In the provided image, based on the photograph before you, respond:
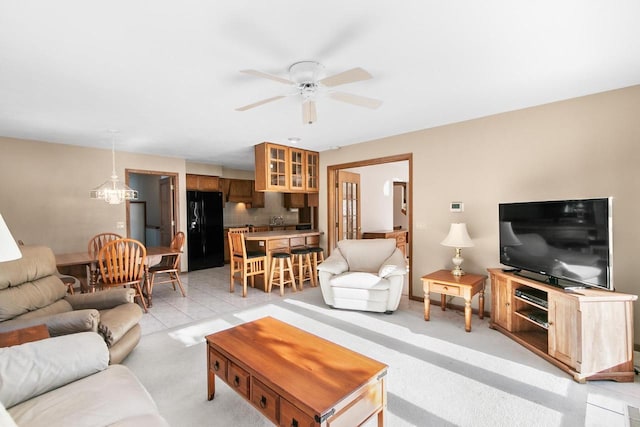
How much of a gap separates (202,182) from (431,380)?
20.4ft

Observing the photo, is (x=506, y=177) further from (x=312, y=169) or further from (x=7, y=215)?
(x=7, y=215)

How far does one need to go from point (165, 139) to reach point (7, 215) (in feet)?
8.39

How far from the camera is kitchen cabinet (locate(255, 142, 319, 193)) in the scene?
4.92 meters

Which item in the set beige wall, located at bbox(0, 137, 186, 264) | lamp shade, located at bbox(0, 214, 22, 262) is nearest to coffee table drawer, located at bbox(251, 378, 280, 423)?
lamp shade, located at bbox(0, 214, 22, 262)

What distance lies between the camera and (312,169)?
18.7 feet

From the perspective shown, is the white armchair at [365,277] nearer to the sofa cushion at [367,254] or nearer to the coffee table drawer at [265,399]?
the sofa cushion at [367,254]

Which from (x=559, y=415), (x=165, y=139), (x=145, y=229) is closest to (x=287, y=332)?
(x=559, y=415)

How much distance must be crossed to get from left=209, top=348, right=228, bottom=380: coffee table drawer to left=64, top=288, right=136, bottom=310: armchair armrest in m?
1.33

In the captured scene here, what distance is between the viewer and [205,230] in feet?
21.8

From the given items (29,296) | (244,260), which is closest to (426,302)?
(244,260)

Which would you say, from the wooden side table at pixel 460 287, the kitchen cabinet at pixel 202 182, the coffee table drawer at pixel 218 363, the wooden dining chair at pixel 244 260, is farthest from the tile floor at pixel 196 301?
the wooden side table at pixel 460 287

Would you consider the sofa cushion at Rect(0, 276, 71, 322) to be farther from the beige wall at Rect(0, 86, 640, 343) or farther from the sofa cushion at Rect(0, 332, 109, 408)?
the beige wall at Rect(0, 86, 640, 343)

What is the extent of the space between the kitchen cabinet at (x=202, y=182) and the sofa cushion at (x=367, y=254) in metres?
4.12

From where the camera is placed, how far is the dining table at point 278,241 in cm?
486
